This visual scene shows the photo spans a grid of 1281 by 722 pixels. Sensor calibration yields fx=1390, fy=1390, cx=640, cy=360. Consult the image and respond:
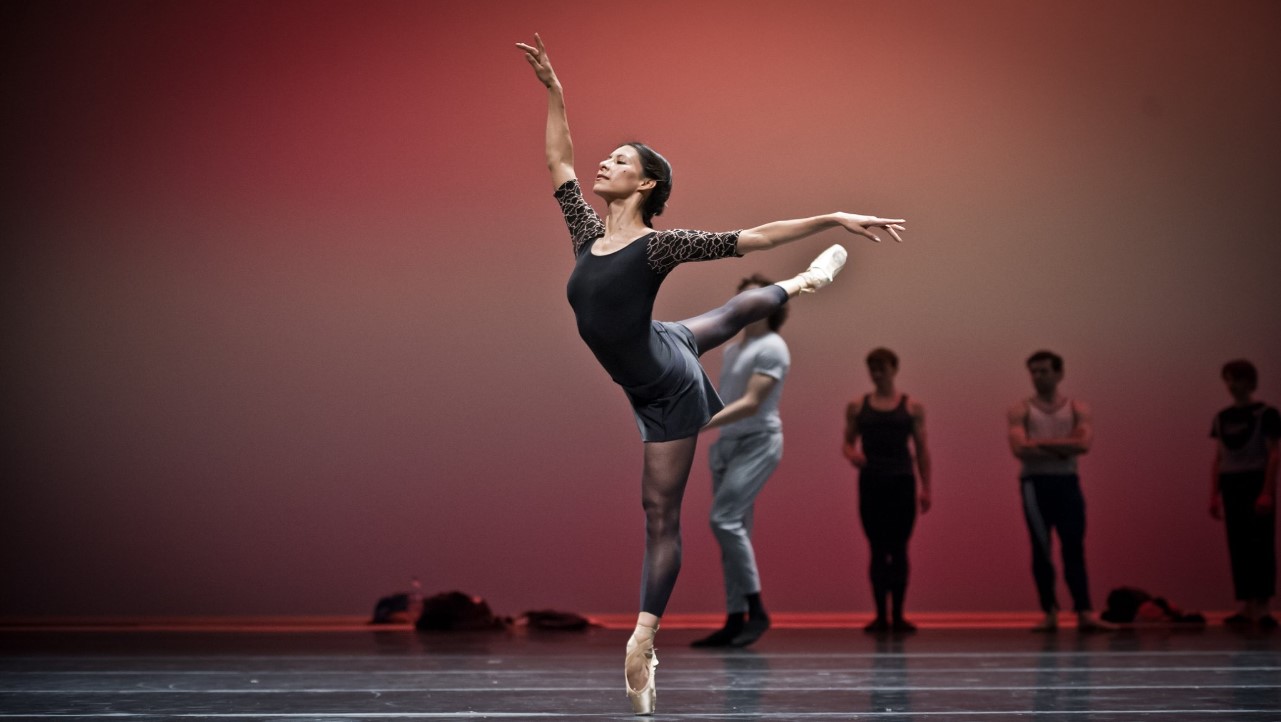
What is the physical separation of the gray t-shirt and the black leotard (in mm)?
2076

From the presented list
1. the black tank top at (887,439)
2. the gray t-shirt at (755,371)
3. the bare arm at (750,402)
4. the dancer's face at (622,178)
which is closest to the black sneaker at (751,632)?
the gray t-shirt at (755,371)

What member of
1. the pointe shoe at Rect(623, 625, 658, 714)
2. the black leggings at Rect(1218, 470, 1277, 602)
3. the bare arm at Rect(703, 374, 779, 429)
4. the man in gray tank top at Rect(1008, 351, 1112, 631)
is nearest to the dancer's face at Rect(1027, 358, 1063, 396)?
the man in gray tank top at Rect(1008, 351, 1112, 631)

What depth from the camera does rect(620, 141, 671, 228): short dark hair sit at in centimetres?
335

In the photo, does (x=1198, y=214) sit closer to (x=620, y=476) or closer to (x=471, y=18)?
(x=620, y=476)

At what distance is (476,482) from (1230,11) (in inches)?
194

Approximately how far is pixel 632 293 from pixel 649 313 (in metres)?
0.07

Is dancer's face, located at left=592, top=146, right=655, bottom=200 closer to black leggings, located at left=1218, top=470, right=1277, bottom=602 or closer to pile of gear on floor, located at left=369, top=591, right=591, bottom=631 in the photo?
pile of gear on floor, located at left=369, top=591, right=591, bottom=631

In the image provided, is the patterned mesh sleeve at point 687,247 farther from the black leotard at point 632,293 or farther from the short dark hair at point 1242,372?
the short dark hair at point 1242,372

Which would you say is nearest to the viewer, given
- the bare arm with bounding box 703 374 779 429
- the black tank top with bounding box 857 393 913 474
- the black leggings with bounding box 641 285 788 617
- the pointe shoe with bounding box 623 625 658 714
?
the pointe shoe with bounding box 623 625 658 714

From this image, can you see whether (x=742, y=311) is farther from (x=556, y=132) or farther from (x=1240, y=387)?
(x=1240, y=387)

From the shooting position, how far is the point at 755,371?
17.4 ft

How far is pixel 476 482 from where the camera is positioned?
24.7ft

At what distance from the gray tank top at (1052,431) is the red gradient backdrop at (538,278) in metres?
1.19

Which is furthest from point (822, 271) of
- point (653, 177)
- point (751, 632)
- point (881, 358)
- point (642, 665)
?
point (881, 358)
